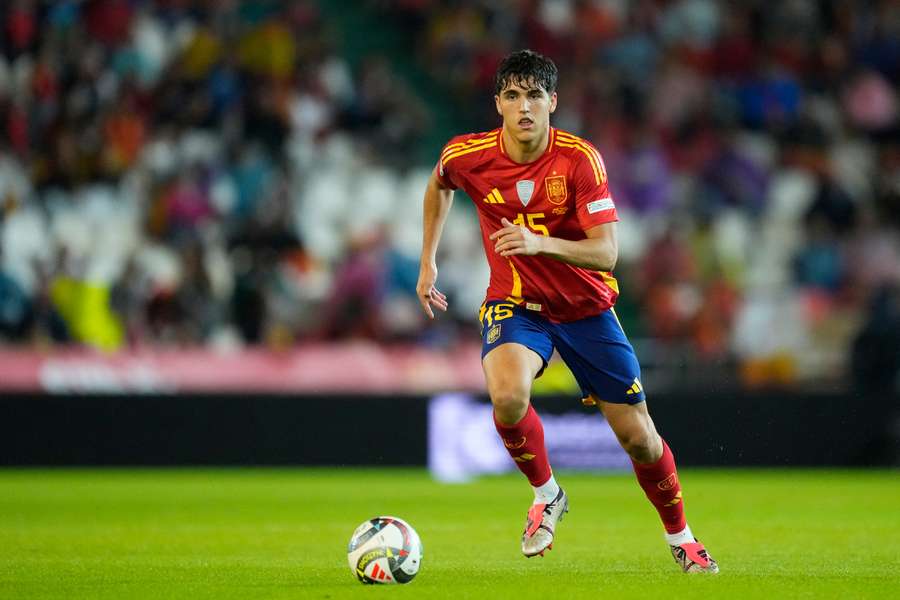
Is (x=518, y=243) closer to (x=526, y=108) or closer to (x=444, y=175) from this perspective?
(x=526, y=108)

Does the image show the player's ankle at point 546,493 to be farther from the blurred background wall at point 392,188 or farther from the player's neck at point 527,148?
the blurred background wall at point 392,188

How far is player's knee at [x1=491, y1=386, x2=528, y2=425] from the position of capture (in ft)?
24.4

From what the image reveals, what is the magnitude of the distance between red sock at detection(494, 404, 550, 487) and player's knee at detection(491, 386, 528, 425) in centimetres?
9

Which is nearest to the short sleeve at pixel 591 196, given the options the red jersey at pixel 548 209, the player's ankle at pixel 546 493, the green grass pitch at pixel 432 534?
the red jersey at pixel 548 209

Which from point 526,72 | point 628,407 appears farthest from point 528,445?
point 526,72

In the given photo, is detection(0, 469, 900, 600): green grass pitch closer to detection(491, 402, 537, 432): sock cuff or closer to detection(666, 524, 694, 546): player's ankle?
detection(666, 524, 694, 546): player's ankle

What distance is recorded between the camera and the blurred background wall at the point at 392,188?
1602cm

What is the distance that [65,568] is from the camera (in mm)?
7848

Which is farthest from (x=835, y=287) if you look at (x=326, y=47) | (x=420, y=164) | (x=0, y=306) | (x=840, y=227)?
(x=0, y=306)

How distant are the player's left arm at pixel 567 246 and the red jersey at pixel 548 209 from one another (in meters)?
0.08

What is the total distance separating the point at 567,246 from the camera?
23.7 ft

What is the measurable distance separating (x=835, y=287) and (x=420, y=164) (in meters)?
4.97

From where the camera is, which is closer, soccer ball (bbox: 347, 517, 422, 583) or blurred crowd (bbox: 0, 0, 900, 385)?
soccer ball (bbox: 347, 517, 422, 583)

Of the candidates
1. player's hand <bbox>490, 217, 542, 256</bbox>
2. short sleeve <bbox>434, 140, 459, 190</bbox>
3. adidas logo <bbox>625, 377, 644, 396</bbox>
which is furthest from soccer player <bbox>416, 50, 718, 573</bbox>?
player's hand <bbox>490, 217, 542, 256</bbox>
